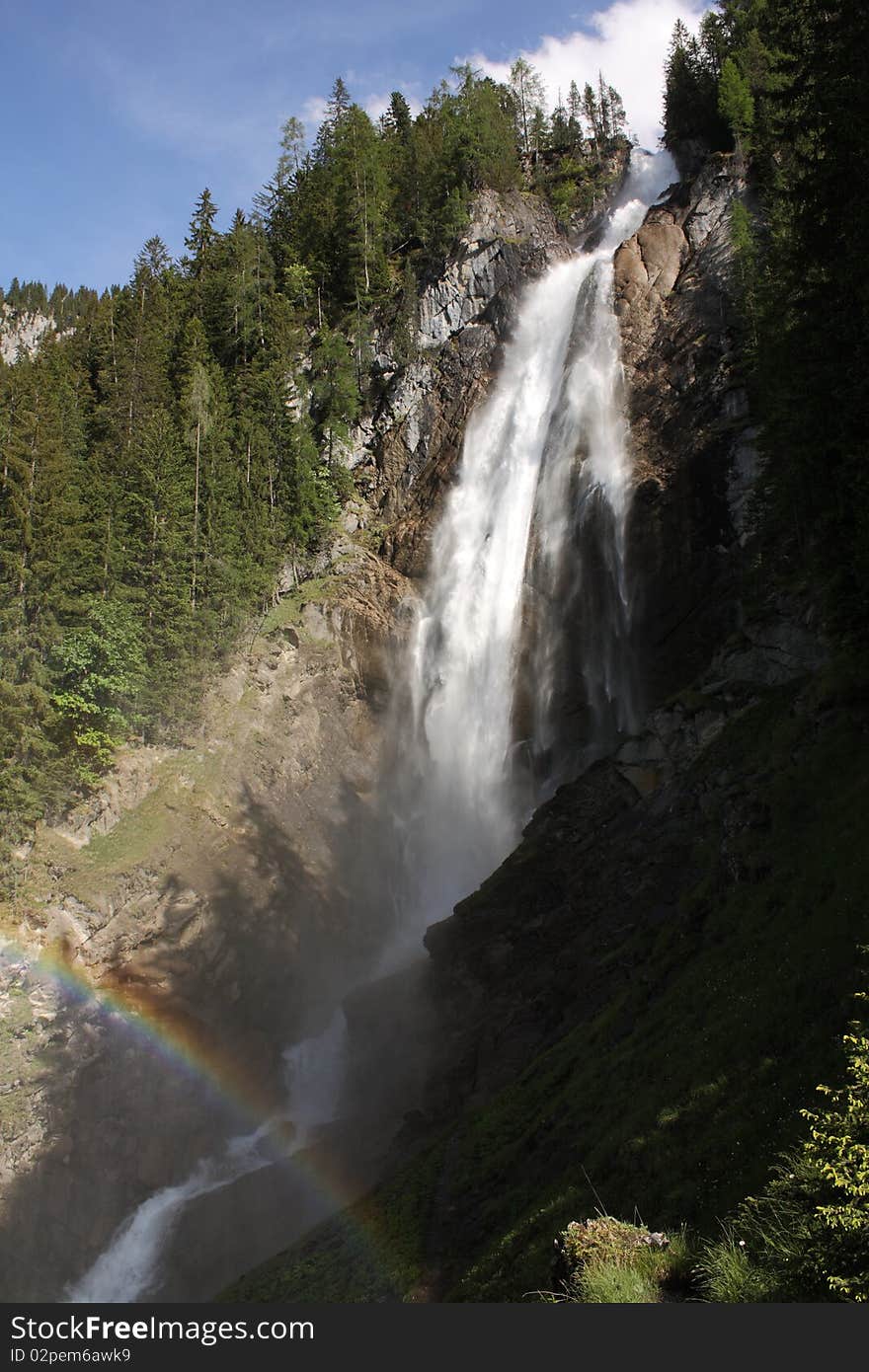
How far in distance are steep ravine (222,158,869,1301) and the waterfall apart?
125 inches

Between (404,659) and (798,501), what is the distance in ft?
88.6

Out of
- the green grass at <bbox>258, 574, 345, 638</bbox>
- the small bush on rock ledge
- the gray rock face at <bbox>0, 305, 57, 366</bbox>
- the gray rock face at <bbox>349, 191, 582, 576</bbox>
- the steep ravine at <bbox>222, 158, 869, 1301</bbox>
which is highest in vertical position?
the gray rock face at <bbox>0, 305, 57, 366</bbox>

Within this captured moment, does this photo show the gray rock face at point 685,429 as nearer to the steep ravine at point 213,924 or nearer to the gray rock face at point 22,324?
the steep ravine at point 213,924

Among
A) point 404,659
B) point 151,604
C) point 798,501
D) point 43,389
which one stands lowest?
point 798,501

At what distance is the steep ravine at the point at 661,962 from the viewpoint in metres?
11.0

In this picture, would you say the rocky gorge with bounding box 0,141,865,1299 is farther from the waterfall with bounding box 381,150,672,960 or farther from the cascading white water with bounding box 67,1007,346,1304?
the waterfall with bounding box 381,150,672,960

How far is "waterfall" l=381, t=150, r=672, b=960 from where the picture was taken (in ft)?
122

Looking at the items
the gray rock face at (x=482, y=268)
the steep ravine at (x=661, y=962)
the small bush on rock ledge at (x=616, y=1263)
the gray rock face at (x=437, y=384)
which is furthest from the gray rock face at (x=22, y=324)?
the small bush on rock ledge at (x=616, y=1263)

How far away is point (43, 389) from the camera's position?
39094 mm

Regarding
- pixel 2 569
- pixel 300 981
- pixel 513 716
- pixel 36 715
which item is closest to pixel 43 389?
pixel 2 569

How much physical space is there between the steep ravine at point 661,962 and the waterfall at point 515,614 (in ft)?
10.4

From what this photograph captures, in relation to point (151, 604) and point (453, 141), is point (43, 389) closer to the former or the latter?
point (151, 604)

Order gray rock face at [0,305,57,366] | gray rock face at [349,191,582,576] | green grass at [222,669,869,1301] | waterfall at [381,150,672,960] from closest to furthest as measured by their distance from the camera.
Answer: green grass at [222,669,869,1301], waterfall at [381,150,672,960], gray rock face at [349,191,582,576], gray rock face at [0,305,57,366]

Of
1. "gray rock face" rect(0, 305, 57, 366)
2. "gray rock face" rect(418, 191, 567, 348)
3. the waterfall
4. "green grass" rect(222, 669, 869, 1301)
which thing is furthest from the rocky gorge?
"gray rock face" rect(0, 305, 57, 366)
